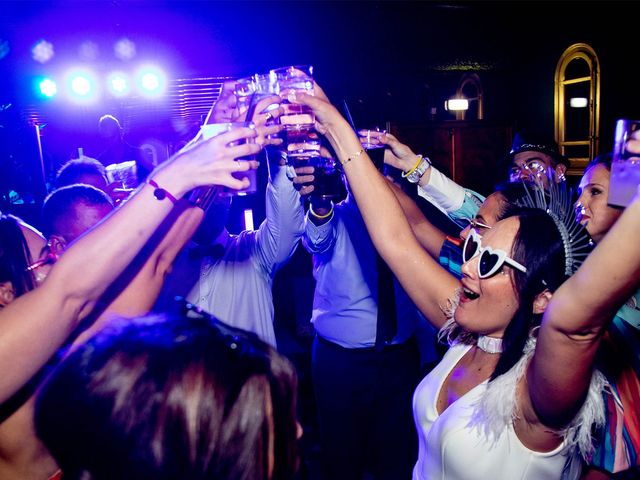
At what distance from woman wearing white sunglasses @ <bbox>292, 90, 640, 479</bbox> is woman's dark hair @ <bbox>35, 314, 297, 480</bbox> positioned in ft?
2.29

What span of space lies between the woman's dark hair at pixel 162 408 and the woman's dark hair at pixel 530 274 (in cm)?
91

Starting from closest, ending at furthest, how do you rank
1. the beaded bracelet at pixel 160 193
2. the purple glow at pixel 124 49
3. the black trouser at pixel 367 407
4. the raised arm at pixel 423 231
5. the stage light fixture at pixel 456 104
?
the beaded bracelet at pixel 160 193 < the raised arm at pixel 423 231 < the black trouser at pixel 367 407 < the purple glow at pixel 124 49 < the stage light fixture at pixel 456 104

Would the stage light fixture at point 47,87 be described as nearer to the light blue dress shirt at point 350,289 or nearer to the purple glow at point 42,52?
the purple glow at point 42,52

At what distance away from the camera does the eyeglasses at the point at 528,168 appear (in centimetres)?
335

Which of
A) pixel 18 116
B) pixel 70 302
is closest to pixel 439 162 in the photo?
pixel 18 116

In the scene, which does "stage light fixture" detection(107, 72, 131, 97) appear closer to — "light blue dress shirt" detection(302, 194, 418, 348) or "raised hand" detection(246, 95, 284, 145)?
"light blue dress shirt" detection(302, 194, 418, 348)

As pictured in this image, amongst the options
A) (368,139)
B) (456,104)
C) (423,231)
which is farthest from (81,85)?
(423,231)

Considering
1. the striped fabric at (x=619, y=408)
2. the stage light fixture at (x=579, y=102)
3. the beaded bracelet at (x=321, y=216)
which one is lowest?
the striped fabric at (x=619, y=408)

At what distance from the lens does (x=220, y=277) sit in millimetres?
2482

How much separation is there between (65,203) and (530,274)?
2.16m

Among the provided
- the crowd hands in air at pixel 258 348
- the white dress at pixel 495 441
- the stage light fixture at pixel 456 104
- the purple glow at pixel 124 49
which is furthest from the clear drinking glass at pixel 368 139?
the stage light fixture at pixel 456 104

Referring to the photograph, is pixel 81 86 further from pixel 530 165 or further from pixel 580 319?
pixel 580 319

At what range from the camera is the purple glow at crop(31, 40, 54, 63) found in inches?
296

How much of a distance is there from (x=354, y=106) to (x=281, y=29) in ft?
5.93
